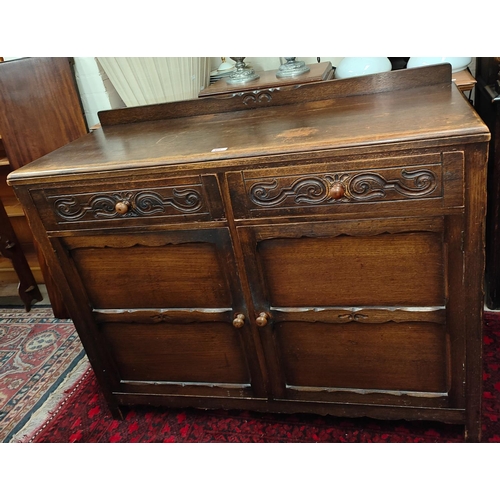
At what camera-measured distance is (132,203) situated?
1.19m

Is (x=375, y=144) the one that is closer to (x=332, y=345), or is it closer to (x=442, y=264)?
(x=442, y=264)

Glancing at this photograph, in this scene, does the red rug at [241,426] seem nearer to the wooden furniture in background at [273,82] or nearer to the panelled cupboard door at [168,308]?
the panelled cupboard door at [168,308]

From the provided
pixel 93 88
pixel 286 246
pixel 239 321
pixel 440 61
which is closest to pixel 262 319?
pixel 239 321

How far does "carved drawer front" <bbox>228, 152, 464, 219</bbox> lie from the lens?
3.26ft

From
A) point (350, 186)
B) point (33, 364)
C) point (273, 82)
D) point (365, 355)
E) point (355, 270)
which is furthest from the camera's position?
point (33, 364)

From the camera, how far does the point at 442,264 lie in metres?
1.10

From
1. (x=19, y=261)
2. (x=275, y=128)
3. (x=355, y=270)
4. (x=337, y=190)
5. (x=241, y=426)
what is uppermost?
(x=275, y=128)

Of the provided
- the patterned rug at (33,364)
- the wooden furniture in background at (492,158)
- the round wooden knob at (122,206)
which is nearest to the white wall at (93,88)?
the round wooden knob at (122,206)

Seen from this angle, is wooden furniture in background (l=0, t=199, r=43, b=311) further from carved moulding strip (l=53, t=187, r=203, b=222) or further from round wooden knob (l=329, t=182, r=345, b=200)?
round wooden knob (l=329, t=182, r=345, b=200)

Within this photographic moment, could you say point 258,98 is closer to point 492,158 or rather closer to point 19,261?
point 492,158

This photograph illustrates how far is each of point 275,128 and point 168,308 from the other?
22.6 inches

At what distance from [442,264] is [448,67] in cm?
56

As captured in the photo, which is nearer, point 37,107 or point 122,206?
point 122,206
